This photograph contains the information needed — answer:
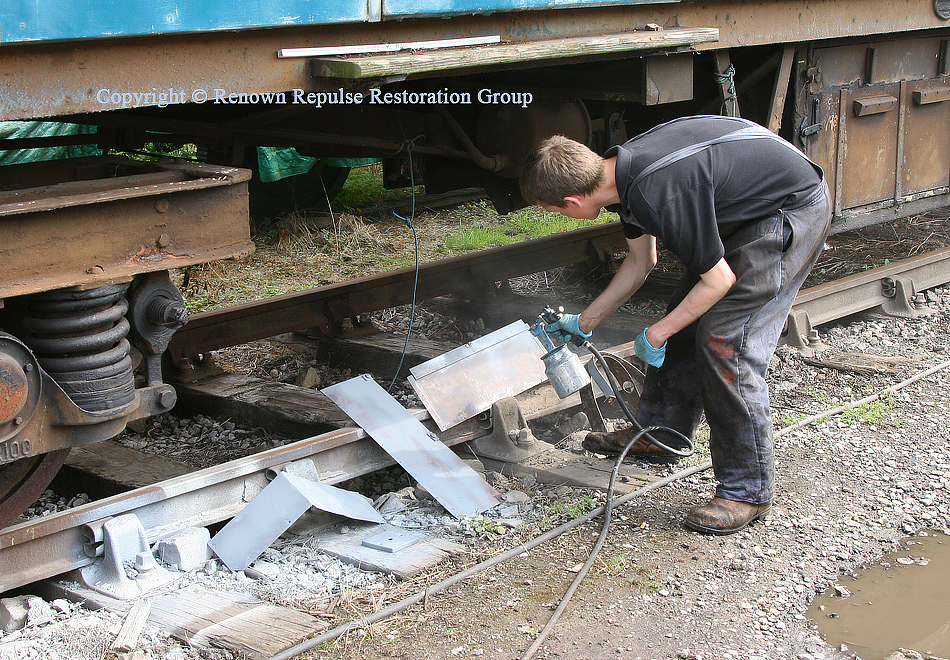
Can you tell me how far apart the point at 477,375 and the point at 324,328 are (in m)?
1.91

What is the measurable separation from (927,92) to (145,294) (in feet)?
16.1

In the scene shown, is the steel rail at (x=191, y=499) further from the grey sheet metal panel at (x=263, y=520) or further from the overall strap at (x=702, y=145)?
the overall strap at (x=702, y=145)

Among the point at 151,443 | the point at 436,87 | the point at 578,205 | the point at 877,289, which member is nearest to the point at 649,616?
the point at 578,205

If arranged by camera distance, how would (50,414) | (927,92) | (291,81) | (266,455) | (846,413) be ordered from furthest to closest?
(927,92)
(846,413)
(266,455)
(291,81)
(50,414)

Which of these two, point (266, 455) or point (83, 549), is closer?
point (83, 549)

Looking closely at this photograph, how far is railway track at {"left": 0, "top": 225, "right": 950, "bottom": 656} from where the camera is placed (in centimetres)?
293

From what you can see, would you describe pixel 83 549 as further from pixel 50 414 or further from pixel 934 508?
pixel 934 508

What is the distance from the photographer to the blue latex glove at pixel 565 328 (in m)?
3.48

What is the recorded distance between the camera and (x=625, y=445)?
3947 mm

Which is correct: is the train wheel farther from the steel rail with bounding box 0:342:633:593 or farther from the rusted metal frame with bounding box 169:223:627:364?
the rusted metal frame with bounding box 169:223:627:364

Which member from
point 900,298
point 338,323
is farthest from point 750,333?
point 900,298

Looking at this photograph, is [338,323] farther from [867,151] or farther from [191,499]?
[867,151]

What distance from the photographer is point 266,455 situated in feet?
11.1

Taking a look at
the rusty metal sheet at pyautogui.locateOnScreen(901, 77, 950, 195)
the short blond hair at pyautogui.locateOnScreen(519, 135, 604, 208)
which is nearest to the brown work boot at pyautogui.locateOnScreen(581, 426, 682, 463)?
the short blond hair at pyautogui.locateOnScreen(519, 135, 604, 208)
